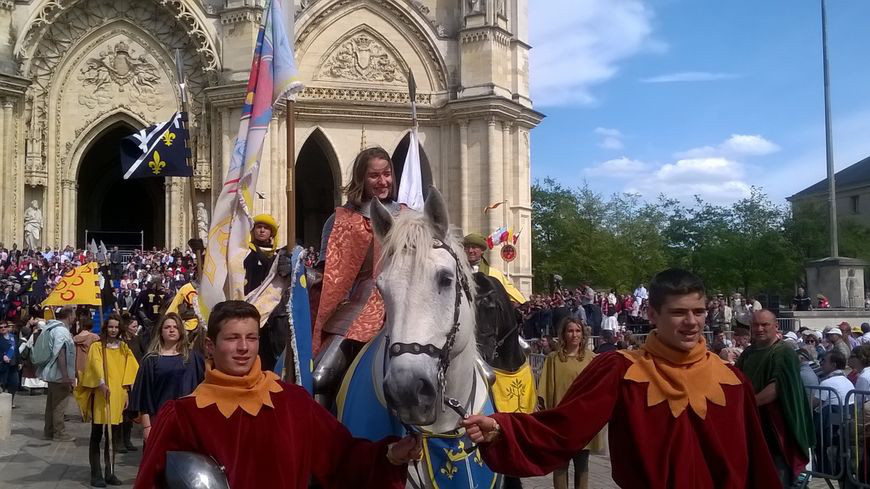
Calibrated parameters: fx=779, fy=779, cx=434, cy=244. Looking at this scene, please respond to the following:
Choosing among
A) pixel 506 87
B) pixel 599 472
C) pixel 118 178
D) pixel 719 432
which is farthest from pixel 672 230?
pixel 719 432

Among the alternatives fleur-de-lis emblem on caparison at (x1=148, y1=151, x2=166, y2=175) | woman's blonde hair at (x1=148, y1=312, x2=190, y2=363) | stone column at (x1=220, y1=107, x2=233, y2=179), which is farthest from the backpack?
stone column at (x1=220, y1=107, x2=233, y2=179)

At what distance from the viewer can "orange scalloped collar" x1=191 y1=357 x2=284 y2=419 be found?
3111 millimetres

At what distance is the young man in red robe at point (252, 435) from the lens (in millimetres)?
3057

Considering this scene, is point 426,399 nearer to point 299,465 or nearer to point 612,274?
point 299,465

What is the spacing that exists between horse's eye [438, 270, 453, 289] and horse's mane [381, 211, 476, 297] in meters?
0.06

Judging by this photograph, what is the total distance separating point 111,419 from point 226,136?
64.8 feet

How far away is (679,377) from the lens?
3.21 metres

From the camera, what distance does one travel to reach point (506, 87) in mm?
31547

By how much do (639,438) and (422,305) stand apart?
103 cm

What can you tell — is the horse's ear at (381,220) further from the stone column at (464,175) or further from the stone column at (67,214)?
the stone column at (67,214)

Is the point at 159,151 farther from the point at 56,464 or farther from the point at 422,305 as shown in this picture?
the point at 422,305

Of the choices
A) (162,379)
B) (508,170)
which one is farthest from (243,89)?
(162,379)

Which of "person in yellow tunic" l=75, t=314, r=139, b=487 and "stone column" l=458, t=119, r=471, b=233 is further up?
"stone column" l=458, t=119, r=471, b=233

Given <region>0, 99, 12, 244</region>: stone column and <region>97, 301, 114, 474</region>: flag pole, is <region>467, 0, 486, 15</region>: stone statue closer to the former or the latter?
<region>0, 99, 12, 244</region>: stone column
